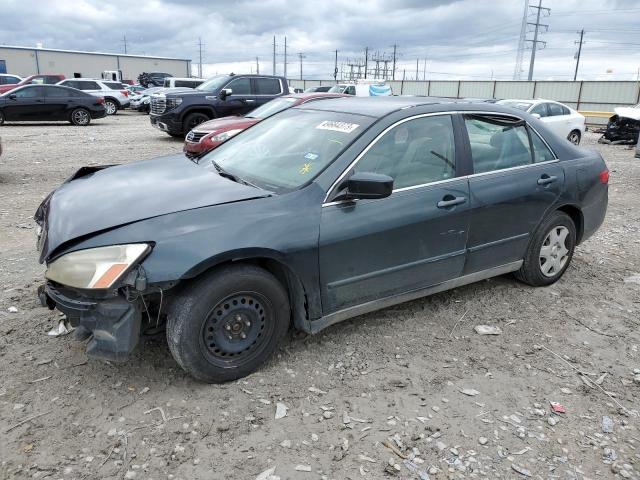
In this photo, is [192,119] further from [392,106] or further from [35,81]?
[35,81]

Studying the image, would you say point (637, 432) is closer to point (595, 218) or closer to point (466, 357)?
point (466, 357)

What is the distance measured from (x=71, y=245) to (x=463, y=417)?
235cm

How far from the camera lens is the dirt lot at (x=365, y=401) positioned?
253 cm

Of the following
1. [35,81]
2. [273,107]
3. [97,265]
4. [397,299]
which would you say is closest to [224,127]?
[273,107]

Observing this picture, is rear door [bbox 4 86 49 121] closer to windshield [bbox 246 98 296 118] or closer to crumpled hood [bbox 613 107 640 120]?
windshield [bbox 246 98 296 118]

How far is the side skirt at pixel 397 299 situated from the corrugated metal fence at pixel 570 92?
26898 millimetres

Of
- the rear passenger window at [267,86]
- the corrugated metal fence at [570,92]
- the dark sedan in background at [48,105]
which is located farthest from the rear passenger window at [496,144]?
the corrugated metal fence at [570,92]

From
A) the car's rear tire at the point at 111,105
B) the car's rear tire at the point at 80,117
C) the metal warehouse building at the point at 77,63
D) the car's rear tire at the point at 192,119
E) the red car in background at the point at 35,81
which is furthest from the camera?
the metal warehouse building at the point at 77,63

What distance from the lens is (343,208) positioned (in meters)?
3.17

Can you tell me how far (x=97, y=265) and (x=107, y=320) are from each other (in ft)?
0.99

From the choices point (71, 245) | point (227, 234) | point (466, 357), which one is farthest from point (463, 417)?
point (71, 245)

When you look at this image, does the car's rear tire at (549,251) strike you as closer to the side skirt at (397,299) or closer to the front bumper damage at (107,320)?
the side skirt at (397,299)

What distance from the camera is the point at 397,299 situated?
Answer: 11.8 feet

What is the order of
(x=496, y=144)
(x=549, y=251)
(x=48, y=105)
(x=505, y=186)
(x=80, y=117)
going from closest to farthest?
(x=505, y=186) < (x=496, y=144) < (x=549, y=251) < (x=48, y=105) < (x=80, y=117)
